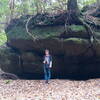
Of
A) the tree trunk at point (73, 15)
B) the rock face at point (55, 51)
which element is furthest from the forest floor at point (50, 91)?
the tree trunk at point (73, 15)

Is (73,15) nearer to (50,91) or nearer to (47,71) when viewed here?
(47,71)

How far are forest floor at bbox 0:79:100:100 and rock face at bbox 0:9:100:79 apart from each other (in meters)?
2.05

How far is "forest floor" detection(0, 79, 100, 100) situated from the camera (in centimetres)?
1066

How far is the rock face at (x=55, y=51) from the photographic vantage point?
49.3 feet

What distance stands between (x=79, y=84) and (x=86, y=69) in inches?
107

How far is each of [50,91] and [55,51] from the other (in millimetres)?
4214

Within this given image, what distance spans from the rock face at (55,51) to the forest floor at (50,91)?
205 cm

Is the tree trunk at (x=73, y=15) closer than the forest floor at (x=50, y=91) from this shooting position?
No

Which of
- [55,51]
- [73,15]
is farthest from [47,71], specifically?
[73,15]

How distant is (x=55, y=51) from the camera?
51.2 ft

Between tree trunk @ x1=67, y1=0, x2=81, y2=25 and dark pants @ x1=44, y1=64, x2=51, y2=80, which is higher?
tree trunk @ x1=67, y1=0, x2=81, y2=25

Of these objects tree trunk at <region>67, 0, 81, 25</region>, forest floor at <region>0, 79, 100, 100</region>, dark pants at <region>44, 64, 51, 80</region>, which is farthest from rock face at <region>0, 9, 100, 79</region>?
forest floor at <region>0, 79, 100, 100</region>

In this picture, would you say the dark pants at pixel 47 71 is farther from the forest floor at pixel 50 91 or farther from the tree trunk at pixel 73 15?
the tree trunk at pixel 73 15

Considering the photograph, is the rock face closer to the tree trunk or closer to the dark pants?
the tree trunk
